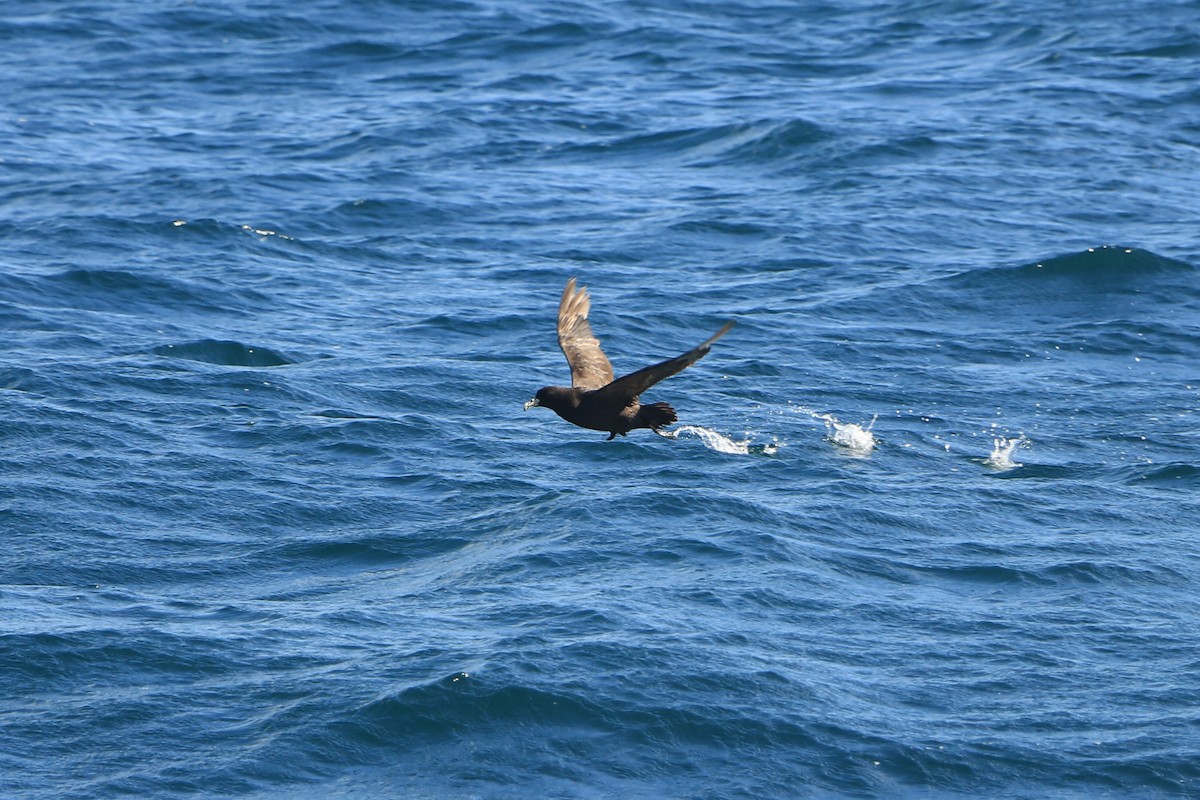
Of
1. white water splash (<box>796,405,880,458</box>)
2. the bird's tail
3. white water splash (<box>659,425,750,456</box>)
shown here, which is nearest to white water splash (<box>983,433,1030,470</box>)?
white water splash (<box>796,405,880,458</box>)

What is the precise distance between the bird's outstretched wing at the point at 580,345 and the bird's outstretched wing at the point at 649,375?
43.2 inches

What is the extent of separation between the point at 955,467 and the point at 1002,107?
10.7m

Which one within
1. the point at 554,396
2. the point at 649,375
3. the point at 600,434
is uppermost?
the point at 649,375

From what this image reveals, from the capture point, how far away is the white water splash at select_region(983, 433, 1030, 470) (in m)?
15.1

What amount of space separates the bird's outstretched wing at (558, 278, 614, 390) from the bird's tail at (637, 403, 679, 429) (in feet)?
2.49

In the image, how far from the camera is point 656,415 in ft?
39.9

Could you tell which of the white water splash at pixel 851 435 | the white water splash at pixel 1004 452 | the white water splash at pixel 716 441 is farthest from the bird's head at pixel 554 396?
the white water splash at pixel 1004 452

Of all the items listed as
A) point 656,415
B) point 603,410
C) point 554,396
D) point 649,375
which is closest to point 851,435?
point 656,415

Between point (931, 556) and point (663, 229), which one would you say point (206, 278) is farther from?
point (931, 556)

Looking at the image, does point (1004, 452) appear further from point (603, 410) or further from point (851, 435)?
point (603, 410)

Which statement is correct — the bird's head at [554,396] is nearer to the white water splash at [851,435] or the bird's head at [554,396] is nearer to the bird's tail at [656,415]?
the bird's tail at [656,415]

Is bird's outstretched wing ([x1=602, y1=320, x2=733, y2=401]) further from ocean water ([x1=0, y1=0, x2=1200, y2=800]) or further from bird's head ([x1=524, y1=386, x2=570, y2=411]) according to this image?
ocean water ([x1=0, y1=0, x2=1200, y2=800])

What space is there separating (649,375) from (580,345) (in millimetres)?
2632

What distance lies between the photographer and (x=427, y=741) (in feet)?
37.4
